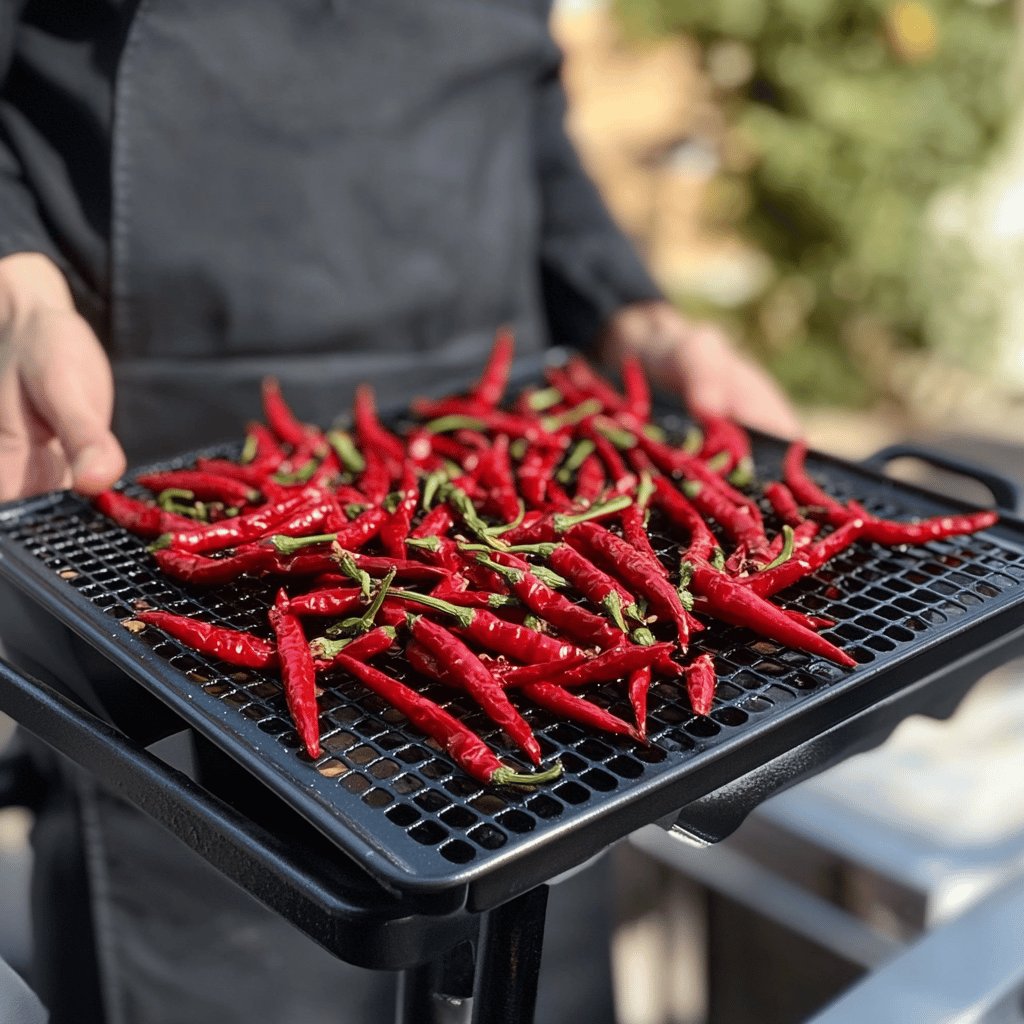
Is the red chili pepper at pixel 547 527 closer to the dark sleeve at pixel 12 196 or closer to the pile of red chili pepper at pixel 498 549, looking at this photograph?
the pile of red chili pepper at pixel 498 549

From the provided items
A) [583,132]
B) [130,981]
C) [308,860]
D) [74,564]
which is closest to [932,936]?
[308,860]

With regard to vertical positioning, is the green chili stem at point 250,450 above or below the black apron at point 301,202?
below

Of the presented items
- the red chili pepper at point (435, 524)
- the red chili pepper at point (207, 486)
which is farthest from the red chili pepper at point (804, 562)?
the red chili pepper at point (207, 486)

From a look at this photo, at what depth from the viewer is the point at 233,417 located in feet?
7.45

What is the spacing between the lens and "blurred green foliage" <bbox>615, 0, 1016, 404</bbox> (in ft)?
23.1

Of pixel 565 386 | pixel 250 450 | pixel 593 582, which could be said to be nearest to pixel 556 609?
pixel 593 582

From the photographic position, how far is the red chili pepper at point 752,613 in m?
1.41

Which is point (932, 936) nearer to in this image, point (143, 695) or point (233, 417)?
point (143, 695)

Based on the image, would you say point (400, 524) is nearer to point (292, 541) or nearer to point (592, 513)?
point (292, 541)

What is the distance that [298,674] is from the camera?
1312 millimetres

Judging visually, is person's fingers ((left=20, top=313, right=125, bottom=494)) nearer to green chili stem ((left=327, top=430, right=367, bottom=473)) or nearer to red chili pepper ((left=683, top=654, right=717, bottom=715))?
green chili stem ((left=327, top=430, right=367, bottom=473))

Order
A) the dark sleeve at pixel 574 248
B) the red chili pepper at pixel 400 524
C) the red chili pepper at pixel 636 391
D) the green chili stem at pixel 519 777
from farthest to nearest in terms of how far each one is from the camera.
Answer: the dark sleeve at pixel 574 248 → the red chili pepper at pixel 636 391 → the red chili pepper at pixel 400 524 → the green chili stem at pixel 519 777

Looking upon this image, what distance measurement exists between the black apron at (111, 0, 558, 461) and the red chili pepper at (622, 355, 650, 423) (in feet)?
1.13

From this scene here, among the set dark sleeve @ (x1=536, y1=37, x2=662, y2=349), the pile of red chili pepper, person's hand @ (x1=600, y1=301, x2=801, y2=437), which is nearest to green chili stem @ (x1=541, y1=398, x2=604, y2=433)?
the pile of red chili pepper
